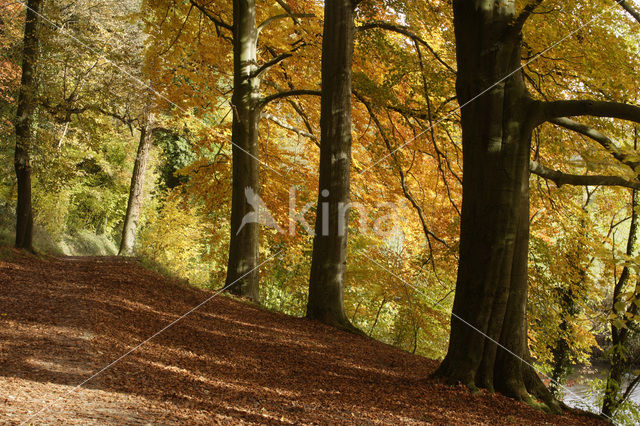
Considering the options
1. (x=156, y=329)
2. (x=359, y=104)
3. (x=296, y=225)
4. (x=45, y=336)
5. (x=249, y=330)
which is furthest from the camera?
(x=296, y=225)

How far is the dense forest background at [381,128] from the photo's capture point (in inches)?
324

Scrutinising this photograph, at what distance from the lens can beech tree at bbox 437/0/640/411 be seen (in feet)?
17.6

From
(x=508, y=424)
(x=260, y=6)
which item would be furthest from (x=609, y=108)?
(x=260, y=6)

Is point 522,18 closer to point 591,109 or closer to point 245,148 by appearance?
point 591,109

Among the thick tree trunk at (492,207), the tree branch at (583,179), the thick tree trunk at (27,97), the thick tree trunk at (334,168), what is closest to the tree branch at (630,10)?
the thick tree trunk at (492,207)

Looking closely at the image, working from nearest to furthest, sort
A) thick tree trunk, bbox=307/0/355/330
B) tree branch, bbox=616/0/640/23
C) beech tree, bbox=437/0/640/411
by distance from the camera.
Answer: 1. tree branch, bbox=616/0/640/23
2. beech tree, bbox=437/0/640/411
3. thick tree trunk, bbox=307/0/355/330

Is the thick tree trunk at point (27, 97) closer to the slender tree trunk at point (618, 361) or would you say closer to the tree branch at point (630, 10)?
the tree branch at point (630, 10)

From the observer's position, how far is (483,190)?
5445 mm

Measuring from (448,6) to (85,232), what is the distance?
21764mm

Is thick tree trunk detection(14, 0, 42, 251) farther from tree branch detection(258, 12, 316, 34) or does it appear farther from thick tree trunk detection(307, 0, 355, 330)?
thick tree trunk detection(307, 0, 355, 330)

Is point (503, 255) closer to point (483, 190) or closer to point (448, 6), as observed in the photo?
point (483, 190)

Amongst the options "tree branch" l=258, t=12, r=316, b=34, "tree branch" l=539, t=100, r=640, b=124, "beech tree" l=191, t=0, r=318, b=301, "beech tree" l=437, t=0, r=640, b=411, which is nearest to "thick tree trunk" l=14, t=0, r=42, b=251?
"beech tree" l=191, t=0, r=318, b=301

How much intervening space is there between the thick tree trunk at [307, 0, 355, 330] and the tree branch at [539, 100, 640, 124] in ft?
13.0

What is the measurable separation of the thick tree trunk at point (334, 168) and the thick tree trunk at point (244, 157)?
2.14 metres
